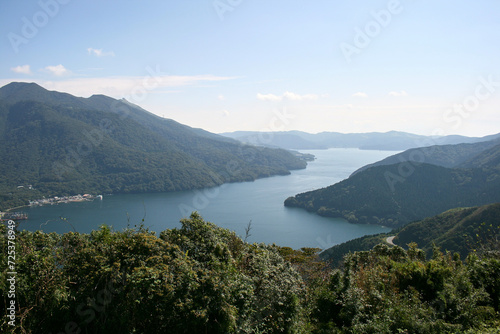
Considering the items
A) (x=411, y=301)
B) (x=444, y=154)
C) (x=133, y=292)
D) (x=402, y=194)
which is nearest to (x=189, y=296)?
(x=133, y=292)

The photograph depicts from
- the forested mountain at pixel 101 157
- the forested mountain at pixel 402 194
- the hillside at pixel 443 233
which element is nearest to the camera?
the hillside at pixel 443 233

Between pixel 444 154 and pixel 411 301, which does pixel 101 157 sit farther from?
pixel 444 154

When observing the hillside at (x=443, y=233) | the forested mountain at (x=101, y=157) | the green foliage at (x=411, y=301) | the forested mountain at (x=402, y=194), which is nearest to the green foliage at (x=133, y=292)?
the green foliage at (x=411, y=301)

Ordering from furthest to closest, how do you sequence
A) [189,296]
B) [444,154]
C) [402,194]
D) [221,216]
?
[444,154], [402,194], [221,216], [189,296]

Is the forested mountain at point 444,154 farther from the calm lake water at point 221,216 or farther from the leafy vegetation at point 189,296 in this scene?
the leafy vegetation at point 189,296

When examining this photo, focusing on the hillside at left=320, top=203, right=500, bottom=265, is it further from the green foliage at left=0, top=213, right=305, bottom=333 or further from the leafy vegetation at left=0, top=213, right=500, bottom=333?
the green foliage at left=0, top=213, right=305, bottom=333

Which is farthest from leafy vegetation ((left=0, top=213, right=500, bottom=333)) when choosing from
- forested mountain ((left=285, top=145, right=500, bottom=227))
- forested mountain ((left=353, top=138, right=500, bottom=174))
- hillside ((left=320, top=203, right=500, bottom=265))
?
forested mountain ((left=353, top=138, right=500, bottom=174))

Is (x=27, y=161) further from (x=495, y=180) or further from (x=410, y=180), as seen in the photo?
(x=495, y=180)
